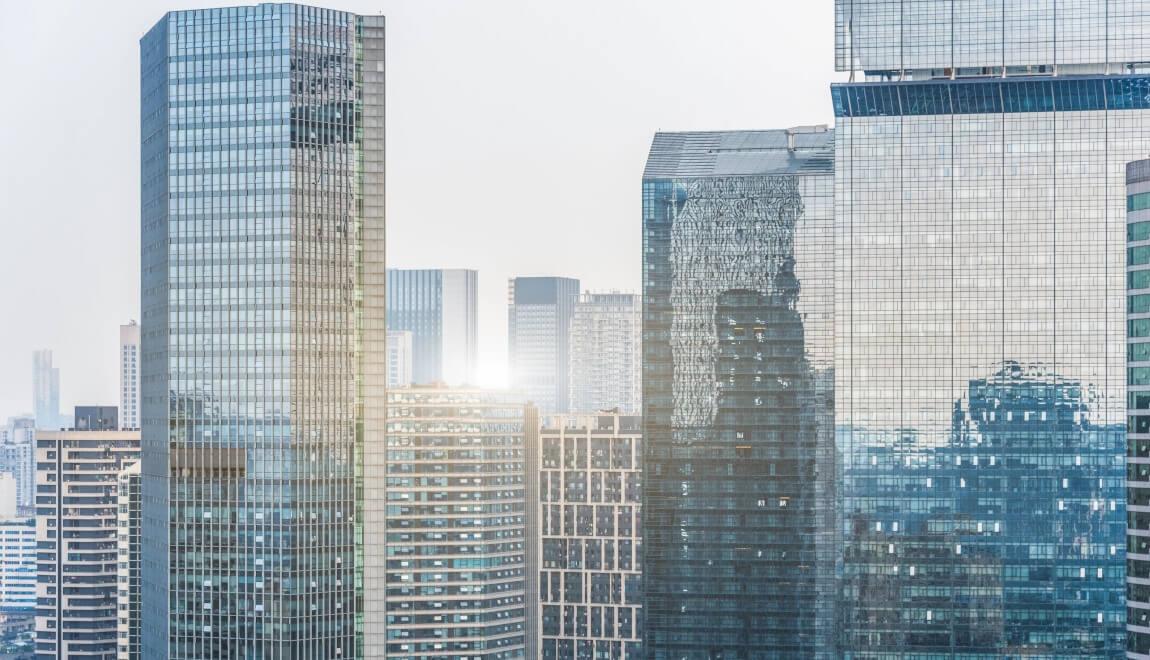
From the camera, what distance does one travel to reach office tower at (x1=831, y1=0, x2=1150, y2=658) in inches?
7126

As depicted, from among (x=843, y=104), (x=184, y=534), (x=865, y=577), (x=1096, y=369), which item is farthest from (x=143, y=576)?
(x=1096, y=369)

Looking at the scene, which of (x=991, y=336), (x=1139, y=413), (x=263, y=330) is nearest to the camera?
(x=1139, y=413)

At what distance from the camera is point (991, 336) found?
7239 inches

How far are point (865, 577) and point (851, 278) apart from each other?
32275mm

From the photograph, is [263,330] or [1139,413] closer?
[1139,413]

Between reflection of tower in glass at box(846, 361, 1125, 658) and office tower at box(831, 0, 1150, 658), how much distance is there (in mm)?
213

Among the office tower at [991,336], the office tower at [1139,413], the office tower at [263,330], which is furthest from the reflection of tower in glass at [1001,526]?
the office tower at [263,330]

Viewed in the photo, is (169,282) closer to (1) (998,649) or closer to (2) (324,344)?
(2) (324,344)

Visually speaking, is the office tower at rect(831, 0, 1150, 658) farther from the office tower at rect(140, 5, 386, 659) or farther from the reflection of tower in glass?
the office tower at rect(140, 5, 386, 659)

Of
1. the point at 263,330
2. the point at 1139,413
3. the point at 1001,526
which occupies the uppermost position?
the point at 263,330

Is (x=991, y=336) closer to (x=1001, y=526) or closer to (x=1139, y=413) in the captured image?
(x=1001, y=526)

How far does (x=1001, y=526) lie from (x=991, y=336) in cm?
2022

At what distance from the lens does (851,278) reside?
185875 millimetres

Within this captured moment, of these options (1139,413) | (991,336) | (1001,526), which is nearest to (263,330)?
(991,336)
